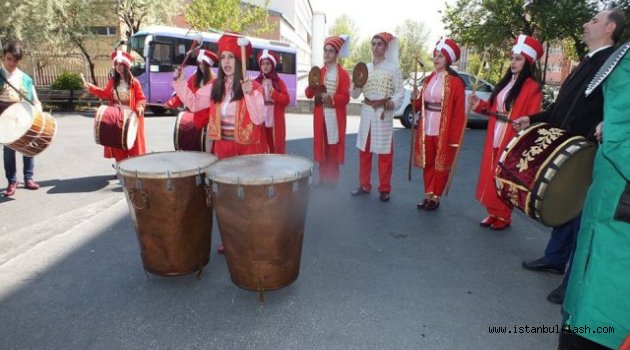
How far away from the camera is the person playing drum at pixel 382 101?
4.96 m

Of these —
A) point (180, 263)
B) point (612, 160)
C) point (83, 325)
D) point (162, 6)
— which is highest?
point (162, 6)

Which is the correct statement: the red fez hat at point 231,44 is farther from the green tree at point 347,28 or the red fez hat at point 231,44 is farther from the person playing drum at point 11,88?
the green tree at point 347,28

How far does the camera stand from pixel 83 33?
18172 mm

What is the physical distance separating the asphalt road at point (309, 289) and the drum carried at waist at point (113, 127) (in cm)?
76

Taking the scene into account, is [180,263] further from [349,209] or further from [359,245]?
[349,209]

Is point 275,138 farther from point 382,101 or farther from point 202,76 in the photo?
point 382,101

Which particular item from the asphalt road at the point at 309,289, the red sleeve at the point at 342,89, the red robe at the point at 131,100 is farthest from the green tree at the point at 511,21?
the red robe at the point at 131,100

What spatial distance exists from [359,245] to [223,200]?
1634 mm

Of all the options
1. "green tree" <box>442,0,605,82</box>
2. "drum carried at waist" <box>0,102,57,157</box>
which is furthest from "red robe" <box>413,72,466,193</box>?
"green tree" <box>442,0,605,82</box>

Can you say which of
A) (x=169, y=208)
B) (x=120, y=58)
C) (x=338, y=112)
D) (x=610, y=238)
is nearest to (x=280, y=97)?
(x=338, y=112)

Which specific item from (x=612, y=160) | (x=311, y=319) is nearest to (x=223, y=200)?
(x=311, y=319)

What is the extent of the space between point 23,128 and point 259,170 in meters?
3.49

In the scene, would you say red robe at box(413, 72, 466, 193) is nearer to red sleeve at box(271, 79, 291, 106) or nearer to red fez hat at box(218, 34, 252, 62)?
red sleeve at box(271, 79, 291, 106)

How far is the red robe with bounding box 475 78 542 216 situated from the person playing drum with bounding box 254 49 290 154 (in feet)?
8.77
